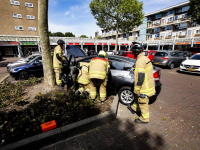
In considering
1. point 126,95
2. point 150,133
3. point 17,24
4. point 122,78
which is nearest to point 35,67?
point 122,78

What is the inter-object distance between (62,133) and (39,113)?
956 millimetres

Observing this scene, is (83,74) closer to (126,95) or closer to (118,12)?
(126,95)

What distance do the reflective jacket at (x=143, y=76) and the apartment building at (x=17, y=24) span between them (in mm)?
26537

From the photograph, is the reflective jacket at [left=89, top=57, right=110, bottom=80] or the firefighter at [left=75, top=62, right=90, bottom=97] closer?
the reflective jacket at [left=89, top=57, right=110, bottom=80]

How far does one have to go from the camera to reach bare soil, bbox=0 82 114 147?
7.79 ft

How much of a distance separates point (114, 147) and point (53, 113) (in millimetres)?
1706

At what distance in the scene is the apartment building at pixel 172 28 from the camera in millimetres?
28906

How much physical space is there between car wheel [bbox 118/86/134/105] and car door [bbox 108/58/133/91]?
0.25m

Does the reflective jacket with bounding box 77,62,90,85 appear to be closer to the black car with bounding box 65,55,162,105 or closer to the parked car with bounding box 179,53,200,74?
the black car with bounding box 65,55,162,105

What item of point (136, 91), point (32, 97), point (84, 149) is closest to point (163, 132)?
point (136, 91)

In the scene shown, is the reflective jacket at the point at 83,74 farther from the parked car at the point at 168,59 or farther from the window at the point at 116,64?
the parked car at the point at 168,59

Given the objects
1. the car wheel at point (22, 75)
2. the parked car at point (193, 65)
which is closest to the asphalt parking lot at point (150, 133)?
the parked car at point (193, 65)

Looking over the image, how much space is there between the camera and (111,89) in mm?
4113

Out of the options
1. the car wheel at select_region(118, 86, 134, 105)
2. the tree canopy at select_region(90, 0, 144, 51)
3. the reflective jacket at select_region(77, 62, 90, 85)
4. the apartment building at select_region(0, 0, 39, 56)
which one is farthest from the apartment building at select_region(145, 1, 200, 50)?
the apartment building at select_region(0, 0, 39, 56)
